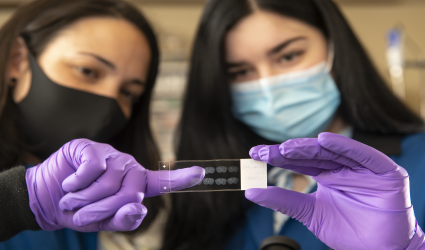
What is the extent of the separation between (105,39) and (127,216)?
2.38 ft

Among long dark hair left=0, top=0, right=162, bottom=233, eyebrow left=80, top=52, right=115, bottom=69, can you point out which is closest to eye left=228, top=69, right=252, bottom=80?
long dark hair left=0, top=0, right=162, bottom=233

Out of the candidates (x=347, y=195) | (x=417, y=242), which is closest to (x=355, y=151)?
(x=347, y=195)

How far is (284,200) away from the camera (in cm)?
76

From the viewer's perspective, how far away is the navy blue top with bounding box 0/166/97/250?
91cm

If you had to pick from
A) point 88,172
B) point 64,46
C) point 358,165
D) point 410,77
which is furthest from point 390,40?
point 88,172

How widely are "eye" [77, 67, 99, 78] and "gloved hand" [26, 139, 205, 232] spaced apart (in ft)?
1.42

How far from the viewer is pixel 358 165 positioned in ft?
2.44

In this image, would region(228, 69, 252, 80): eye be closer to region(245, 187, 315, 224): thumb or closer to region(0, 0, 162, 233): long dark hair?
region(0, 0, 162, 233): long dark hair

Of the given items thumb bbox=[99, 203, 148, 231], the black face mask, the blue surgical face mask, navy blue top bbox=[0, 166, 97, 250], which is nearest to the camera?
thumb bbox=[99, 203, 148, 231]

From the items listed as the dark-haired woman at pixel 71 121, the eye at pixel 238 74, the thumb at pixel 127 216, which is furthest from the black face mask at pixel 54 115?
the eye at pixel 238 74

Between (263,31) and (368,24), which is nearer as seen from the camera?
(263,31)

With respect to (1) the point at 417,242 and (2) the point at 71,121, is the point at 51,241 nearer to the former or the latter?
(2) the point at 71,121

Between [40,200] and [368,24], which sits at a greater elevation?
[368,24]

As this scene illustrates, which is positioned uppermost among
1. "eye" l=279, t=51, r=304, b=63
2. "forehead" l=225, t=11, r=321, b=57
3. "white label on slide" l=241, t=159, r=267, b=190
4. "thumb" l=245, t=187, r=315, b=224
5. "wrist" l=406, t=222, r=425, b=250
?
"forehead" l=225, t=11, r=321, b=57
